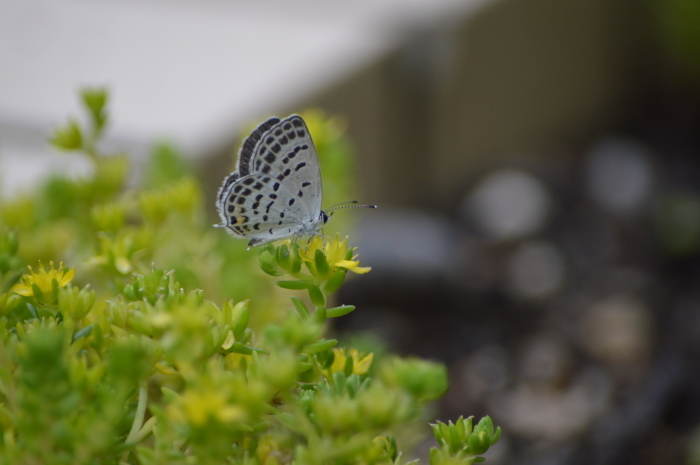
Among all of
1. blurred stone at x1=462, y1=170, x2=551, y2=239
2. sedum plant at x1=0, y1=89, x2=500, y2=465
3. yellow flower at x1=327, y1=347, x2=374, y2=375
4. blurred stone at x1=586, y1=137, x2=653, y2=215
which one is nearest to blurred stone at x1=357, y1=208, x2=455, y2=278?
blurred stone at x1=462, y1=170, x2=551, y2=239

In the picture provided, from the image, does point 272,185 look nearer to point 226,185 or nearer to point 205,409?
point 226,185

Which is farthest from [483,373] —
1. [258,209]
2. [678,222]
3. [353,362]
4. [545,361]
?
[353,362]

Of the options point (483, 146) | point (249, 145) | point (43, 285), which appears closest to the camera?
point (43, 285)

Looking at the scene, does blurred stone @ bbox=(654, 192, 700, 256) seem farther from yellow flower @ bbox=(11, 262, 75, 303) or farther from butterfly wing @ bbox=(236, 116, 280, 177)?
yellow flower @ bbox=(11, 262, 75, 303)

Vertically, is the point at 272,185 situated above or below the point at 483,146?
above

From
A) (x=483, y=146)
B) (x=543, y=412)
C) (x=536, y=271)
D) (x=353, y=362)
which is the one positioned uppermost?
(x=353, y=362)

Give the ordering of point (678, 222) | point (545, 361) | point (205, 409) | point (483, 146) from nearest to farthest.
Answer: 1. point (205, 409)
2. point (545, 361)
3. point (678, 222)
4. point (483, 146)

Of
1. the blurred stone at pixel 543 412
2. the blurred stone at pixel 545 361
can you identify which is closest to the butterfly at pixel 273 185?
the blurred stone at pixel 543 412

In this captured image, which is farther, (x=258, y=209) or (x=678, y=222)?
(x=678, y=222)

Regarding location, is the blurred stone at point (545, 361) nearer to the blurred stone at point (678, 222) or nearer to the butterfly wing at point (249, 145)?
the blurred stone at point (678, 222)
